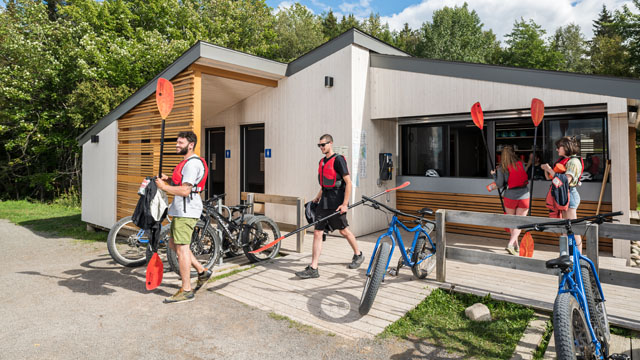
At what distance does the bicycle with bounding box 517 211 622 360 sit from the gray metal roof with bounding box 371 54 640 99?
3.21 m

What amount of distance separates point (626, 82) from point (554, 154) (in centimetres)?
169

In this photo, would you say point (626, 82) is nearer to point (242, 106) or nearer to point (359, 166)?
point (359, 166)

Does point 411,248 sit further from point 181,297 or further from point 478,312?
point 181,297

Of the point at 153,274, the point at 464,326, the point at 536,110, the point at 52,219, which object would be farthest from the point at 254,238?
the point at 52,219

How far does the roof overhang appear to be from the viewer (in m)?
5.99

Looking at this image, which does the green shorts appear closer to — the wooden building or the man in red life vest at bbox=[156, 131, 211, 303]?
the man in red life vest at bbox=[156, 131, 211, 303]

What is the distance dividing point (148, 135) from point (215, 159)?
2784 mm

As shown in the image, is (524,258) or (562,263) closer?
(562,263)

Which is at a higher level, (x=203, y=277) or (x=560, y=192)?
(x=560, y=192)

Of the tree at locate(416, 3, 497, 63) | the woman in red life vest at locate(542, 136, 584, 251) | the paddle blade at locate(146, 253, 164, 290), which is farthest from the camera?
the tree at locate(416, 3, 497, 63)

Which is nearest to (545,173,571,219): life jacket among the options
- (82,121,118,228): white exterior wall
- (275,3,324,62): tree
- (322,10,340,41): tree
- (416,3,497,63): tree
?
(82,121,118,228): white exterior wall

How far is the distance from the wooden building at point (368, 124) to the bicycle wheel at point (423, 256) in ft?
8.37

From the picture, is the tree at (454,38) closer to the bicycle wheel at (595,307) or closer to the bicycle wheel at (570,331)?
the bicycle wheel at (595,307)

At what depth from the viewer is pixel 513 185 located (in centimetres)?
545
